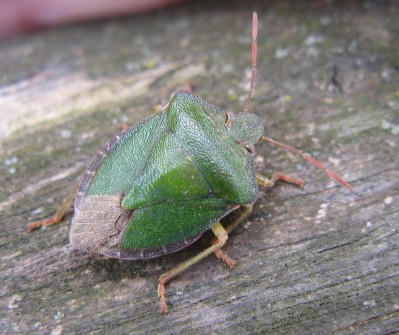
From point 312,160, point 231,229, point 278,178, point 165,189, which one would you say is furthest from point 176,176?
point 312,160

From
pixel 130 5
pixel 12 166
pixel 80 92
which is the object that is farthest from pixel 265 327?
pixel 130 5

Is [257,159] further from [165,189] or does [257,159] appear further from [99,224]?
[99,224]

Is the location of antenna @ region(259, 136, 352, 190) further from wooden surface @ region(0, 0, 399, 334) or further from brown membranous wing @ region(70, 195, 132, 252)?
brown membranous wing @ region(70, 195, 132, 252)

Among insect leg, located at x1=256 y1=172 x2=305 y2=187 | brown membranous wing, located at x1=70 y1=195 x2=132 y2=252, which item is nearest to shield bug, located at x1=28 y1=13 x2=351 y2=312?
brown membranous wing, located at x1=70 y1=195 x2=132 y2=252

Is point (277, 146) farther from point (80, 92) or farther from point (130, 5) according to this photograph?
point (130, 5)

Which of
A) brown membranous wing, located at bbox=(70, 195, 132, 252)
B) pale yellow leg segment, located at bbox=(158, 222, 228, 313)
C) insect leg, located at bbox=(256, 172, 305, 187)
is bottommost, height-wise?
pale yellow leg segment, located at bbox=(158, 222, 228, 313)

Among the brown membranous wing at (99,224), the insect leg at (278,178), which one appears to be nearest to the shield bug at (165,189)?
the brown membranous wing at (99,224)

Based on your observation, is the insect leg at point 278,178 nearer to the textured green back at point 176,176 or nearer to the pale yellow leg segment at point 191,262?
the textured green back at point 176,176
